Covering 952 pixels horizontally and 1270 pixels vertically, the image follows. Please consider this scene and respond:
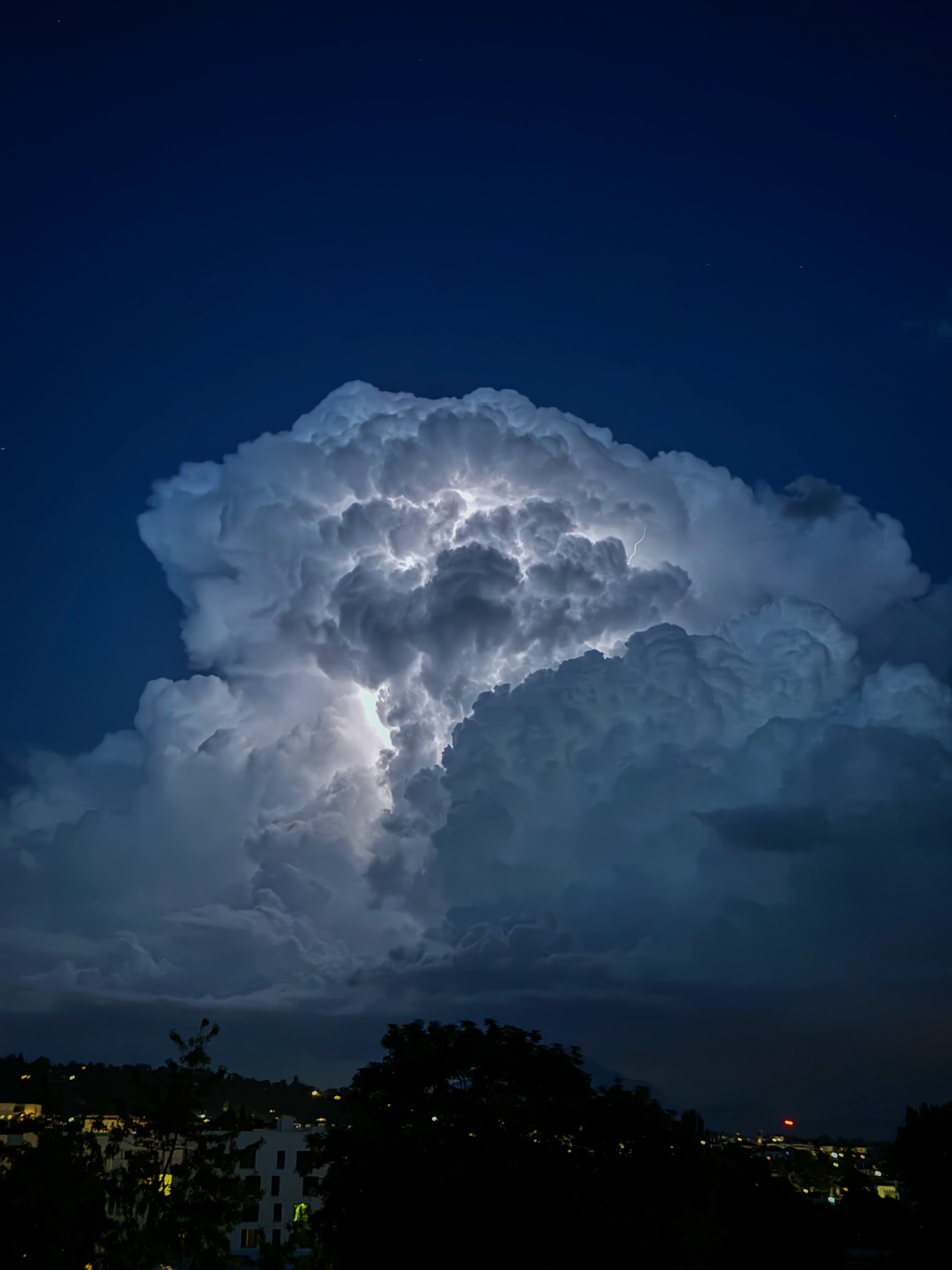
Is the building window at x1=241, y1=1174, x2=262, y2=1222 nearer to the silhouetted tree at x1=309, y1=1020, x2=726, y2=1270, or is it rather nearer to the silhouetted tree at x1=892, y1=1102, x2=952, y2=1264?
the silhouetted tree at x1=309, y1=1020, x2=726, y2=1270

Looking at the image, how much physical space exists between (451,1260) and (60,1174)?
45.0 feet

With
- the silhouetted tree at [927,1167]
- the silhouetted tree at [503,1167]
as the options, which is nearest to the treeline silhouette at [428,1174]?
the silhouetted tree at [503,1167]

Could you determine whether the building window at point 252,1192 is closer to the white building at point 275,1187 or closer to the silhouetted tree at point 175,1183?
the silhouetted tree at point 175,1183

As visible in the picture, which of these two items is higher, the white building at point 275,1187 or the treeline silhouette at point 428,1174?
the treeline silhouette at point 428,1174

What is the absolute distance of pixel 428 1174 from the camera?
28.3 meters

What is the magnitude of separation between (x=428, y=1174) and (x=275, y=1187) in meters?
59.3

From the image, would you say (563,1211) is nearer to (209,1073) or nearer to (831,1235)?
(209,1073)

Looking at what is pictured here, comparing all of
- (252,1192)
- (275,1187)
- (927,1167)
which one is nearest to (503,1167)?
(252,1192)

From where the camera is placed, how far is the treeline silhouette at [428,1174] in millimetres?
26766

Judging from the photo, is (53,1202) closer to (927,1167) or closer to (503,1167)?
(503,1167)

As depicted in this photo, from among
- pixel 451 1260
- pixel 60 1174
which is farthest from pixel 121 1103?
pixel 451 1260

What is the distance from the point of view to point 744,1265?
44.9m

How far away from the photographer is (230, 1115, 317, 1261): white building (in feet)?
243

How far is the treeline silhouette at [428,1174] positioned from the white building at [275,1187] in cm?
4297
